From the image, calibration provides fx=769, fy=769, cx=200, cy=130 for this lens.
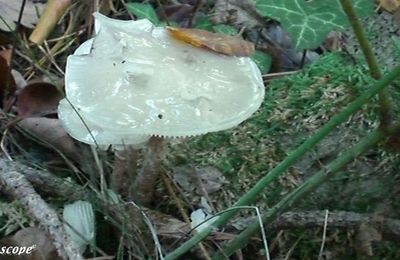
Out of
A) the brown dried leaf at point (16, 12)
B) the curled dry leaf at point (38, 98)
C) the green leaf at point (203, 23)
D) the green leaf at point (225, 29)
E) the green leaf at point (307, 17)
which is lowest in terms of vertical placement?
the curled dry leaf at point (38, 98)

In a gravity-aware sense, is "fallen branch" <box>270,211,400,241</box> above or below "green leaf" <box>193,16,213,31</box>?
above

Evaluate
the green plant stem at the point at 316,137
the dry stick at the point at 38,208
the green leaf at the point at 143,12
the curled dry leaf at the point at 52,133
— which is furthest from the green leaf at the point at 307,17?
the dry stick at the point at 38,208

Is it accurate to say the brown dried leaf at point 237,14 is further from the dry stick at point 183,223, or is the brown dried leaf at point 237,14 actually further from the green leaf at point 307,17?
the dry stick at point 183,223

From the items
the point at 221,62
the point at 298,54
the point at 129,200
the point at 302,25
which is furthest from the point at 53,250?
the point at 298,54

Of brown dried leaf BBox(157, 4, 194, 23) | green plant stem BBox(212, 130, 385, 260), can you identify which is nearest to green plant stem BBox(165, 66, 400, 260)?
green plant stem BBox(212, 130, 385, 260)

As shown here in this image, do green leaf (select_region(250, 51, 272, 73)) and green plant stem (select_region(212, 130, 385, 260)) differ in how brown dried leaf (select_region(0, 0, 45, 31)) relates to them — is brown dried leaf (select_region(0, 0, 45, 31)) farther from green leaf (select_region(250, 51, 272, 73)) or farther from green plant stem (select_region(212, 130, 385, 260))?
green plant stem (select_region(212, 130, 385, 260))
